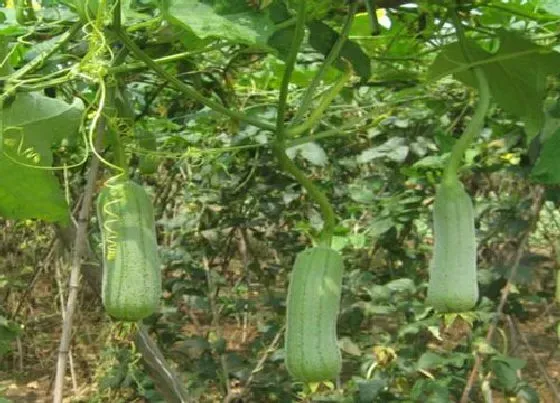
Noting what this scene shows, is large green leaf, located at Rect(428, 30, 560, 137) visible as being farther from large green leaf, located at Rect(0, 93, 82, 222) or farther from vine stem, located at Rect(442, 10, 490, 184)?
large green leaf, located at Rect(0, 93, 82, 222)

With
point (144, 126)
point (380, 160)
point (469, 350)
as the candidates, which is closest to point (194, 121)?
point (144, 126)

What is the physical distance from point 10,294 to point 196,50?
3602 millimetres

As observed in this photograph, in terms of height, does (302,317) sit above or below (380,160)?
above

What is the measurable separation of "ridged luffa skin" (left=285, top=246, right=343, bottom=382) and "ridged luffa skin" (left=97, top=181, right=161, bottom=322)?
0.61 feet

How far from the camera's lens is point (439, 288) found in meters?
1.21

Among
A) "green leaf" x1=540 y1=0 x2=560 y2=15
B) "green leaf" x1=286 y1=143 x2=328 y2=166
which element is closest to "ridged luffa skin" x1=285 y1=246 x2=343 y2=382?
"green leaf" x1=540 y1=0 x2=560 y2=15

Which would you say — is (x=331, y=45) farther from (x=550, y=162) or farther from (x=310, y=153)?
(x=310, y=153)

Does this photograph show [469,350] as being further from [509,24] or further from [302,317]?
[302,317]

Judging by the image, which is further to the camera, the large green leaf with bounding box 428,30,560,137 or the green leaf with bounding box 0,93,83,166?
the large green leaf with bounding box 428,30,560,137

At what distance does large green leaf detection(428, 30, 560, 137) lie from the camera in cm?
142

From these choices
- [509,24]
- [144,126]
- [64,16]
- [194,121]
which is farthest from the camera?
[194,121]

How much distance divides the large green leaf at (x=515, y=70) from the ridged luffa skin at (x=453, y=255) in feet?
0.82

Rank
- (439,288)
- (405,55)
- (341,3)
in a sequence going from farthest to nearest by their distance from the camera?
1. (405,55)
2. (341,3)
3. (439,288)

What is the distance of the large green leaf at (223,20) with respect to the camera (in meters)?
1.05
